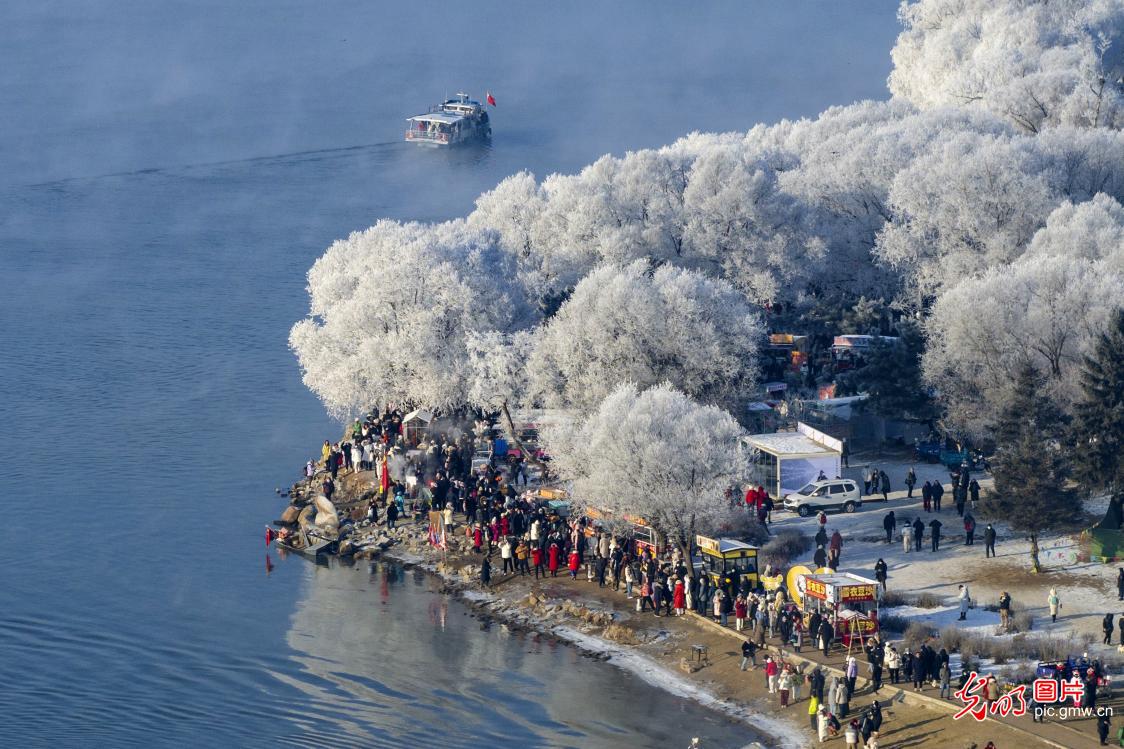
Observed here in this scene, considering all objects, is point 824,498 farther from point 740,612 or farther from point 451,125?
point 451,125

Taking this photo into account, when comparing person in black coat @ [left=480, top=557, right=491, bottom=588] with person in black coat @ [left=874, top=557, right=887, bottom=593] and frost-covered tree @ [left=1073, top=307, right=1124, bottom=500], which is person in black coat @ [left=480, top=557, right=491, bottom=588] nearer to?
person in black coat @ [left=874, top=557, right=887, bottom=593]

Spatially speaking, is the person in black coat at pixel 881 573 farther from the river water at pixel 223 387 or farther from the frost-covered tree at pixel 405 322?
the frost-covered tree at pixel 405 322

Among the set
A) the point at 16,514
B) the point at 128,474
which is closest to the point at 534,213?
the point at 128,474

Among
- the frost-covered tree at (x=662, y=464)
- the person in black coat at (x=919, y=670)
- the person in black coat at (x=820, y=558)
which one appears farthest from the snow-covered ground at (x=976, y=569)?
the person in black coat at (x=919, y=670)

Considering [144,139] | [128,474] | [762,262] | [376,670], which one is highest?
[144,139]

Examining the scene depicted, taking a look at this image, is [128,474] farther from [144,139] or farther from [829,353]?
[144,139]

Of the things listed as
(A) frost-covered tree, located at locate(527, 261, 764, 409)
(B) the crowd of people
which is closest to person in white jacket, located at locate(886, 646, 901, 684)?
(B) the crowd of people
